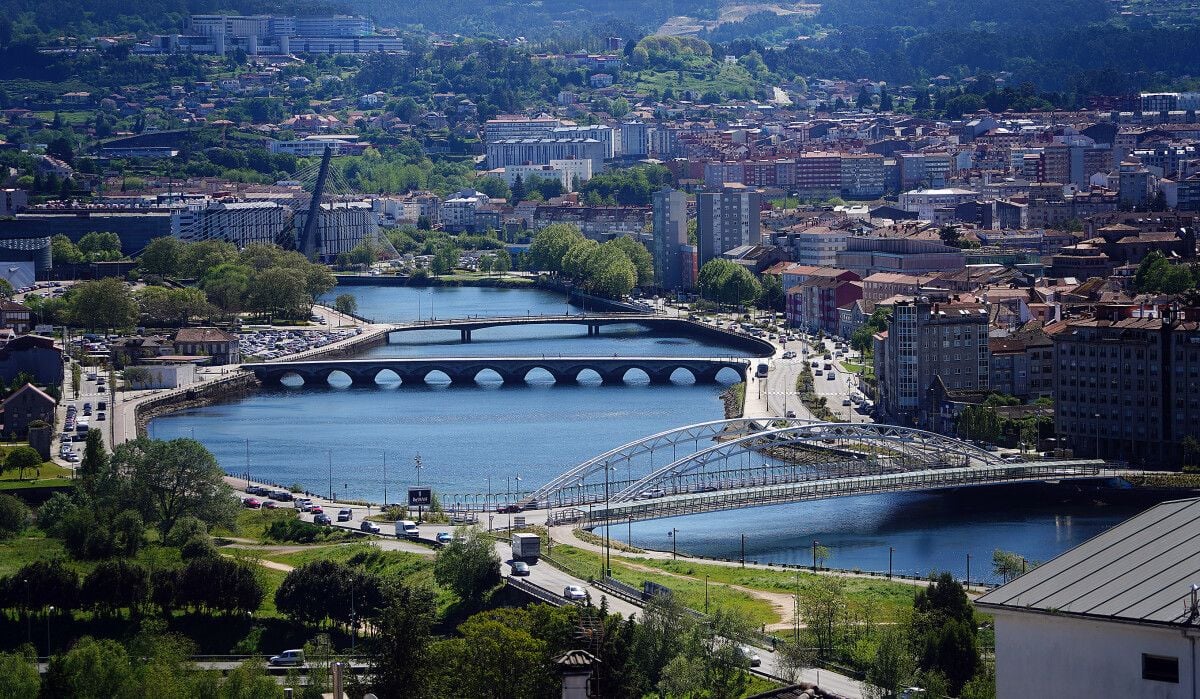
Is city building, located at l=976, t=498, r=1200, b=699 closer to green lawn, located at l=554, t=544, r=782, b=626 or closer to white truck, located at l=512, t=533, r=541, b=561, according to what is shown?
green lawn, located at l=554, t=544, r=782, b=626

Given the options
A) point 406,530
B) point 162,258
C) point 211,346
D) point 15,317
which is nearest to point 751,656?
point 406,530

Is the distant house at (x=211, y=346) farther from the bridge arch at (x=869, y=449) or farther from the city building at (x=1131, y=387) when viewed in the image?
the city building at (x=1131, y=387)

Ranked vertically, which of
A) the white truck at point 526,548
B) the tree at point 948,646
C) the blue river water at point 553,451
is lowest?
the blue river water at point 553,451

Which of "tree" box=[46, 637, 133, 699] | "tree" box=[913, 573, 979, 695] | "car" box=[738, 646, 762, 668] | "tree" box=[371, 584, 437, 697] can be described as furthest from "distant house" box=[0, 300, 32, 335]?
"tree" box=[371, 584, 437, 697]

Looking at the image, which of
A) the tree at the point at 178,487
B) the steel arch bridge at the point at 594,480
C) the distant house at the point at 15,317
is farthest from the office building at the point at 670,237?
the tree at the point at 178,487

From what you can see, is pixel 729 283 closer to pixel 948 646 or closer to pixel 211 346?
pixel 211 346
